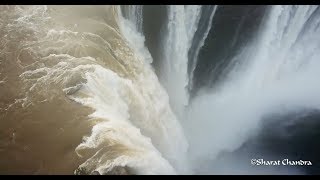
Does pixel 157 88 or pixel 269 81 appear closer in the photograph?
pixel 157 88

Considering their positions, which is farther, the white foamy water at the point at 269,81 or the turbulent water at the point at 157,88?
the white foamy water at the point at 269,81

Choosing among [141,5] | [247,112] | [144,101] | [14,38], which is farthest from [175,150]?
[14,38]

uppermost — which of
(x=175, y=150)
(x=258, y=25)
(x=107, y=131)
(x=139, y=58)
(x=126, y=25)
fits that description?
(x=258, y=25)

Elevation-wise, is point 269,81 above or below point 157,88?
above

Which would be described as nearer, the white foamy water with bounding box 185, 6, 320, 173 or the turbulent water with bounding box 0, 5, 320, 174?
the turbulent water with bounding box 0, 5, 320, 174

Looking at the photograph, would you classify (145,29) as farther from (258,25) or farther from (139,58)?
(258,25)
